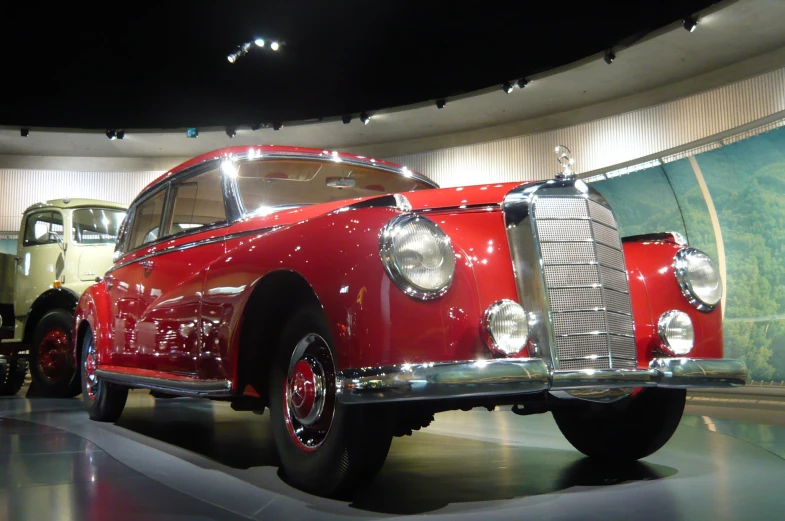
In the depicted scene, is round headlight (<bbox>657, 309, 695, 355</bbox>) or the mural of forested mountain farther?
the mural of forested mountain

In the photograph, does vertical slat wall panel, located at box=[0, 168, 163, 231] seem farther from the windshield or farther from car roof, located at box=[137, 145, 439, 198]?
the windshield

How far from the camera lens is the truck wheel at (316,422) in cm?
231

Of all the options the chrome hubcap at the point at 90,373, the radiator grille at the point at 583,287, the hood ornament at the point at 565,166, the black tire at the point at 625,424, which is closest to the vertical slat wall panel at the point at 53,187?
the chrome hubcap at the point at 90,373

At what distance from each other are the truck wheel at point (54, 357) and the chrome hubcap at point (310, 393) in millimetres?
5471

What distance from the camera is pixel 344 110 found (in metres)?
10.3

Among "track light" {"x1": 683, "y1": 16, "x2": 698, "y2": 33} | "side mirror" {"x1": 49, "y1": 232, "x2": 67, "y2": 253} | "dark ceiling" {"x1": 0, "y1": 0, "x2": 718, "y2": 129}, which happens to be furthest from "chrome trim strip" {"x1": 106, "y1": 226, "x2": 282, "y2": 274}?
"track light" {"x1": 683, "y1": 16, "x2": 698, "y2": 33}

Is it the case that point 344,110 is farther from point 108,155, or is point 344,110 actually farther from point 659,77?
point 108,155

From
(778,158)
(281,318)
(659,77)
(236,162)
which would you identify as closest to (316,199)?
(236,162)

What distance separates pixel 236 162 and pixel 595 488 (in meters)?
2.31

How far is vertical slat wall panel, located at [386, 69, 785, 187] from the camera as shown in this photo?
794 cm

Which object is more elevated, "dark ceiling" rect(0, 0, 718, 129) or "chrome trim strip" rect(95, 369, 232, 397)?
"dark ceiling" rect(0, 0, 718, 129)

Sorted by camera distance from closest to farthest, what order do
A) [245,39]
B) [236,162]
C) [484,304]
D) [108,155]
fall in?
1. [484,304]
2. [236,162]
3. [245,39]
4. [108,155]

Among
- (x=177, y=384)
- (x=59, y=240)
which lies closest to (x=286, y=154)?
(x=177, y=384)

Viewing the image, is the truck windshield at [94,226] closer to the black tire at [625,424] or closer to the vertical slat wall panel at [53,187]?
the vertical slat wall panel at [53,187]
